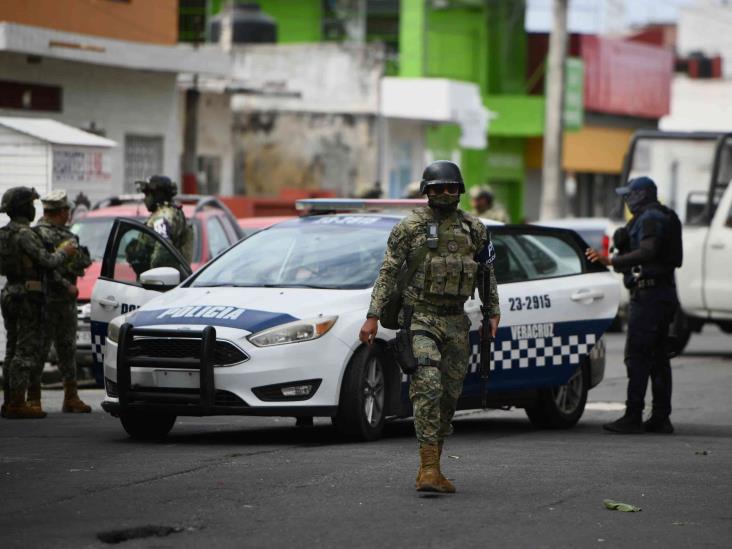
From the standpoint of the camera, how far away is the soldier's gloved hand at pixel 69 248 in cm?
1288

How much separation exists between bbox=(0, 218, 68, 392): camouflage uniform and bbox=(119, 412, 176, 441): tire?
182 cm

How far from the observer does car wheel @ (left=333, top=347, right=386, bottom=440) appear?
10.9m

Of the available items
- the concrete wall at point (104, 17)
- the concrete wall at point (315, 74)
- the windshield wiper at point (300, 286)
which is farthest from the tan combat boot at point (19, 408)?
the concrete wall at point (315, 74)

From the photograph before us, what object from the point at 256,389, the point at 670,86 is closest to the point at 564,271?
the point at 256,389

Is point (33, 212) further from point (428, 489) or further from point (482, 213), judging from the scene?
point (482, 213)

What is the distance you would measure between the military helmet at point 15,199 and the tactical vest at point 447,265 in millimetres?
4600

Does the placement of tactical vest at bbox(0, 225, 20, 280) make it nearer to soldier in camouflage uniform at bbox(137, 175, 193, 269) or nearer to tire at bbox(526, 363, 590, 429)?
soldier in camouflage uniform at bbox(137, 175, 193, 269)

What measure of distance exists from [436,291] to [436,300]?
66 millimetres

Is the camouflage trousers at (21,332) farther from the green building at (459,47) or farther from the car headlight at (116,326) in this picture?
the green building at (459,47)

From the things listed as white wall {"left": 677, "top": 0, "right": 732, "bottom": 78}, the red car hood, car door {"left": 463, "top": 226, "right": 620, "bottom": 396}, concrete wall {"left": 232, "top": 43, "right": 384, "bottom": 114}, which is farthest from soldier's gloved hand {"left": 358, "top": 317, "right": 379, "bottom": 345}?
white wall {"left": 677, "top": 0, "right": 732, "bottom": 78}

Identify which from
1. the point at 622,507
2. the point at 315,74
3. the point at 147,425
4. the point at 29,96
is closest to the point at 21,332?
the point at 147,425

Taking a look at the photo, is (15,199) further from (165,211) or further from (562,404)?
(562,404)

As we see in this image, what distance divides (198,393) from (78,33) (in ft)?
52.4

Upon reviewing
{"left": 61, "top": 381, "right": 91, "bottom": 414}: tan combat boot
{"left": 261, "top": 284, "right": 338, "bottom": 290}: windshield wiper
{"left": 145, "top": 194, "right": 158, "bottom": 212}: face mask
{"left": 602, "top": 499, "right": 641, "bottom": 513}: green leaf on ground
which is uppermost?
{"left": 145, "top": 194, "right": 158, "bottom": 212}: face mask
